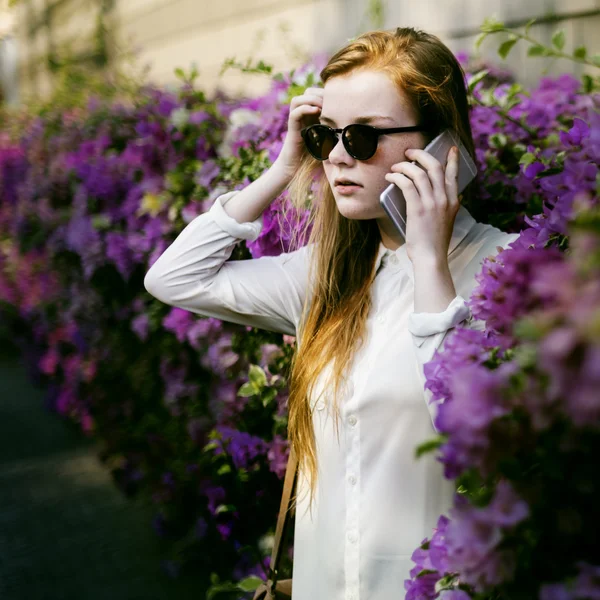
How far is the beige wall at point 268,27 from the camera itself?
352cm

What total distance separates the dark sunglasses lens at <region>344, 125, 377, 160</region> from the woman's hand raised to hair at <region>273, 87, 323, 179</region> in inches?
12.8

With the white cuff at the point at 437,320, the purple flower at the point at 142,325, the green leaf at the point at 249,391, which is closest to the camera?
the white cuff at the point at 437,320

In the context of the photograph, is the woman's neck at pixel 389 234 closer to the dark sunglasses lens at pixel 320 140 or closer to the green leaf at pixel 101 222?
the dark sunglasses lens at pixel 320 140

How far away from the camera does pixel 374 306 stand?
201 centimetres

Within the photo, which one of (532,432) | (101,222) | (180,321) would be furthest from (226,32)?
(532,432)

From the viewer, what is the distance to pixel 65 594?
3475 mm

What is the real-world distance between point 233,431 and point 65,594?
126cm

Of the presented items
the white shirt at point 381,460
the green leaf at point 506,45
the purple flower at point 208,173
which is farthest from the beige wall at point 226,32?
the white shirt at point 381,460

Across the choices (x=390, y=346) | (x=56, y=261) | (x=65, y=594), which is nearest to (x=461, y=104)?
(x=390, y=346)

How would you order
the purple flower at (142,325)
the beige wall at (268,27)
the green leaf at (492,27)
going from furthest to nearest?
the purple flower at (142,325)
the beige wall at (268,27)
the green leaf at (492,27)

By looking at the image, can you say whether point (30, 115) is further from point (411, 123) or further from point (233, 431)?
point (411, 123)

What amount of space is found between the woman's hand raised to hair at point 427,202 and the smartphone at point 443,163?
4 cm

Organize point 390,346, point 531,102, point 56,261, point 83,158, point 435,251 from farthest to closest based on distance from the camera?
point 56,261 → point 83,158 → point 531,102 → point 390,346 → point 435,251

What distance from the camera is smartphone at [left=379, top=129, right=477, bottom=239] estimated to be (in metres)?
1.83
